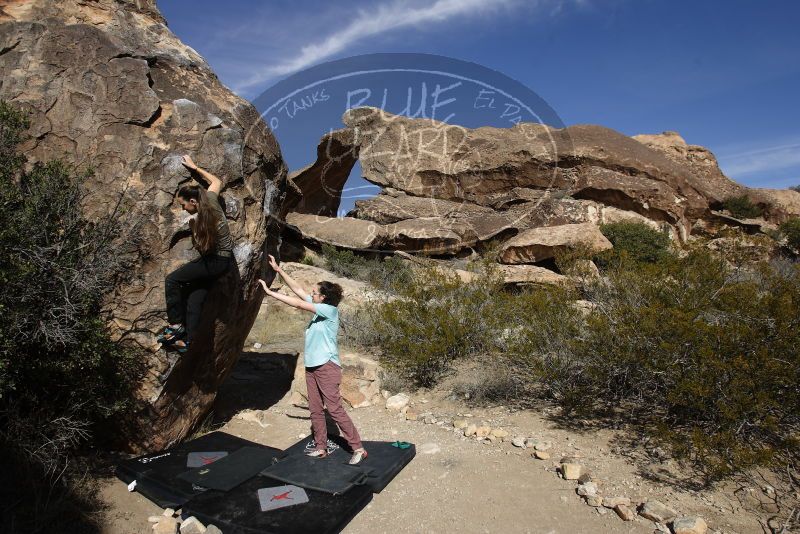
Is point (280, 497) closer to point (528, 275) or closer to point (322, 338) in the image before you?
point (322, 338)

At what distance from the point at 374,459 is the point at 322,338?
1.07 metres

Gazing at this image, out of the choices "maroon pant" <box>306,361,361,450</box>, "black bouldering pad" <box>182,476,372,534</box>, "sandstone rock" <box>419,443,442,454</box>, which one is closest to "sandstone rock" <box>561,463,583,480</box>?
"sandstone rock" <box>419,443,442,454</box>

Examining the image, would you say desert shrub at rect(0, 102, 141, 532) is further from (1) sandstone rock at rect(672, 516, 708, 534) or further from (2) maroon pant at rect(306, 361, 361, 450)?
(1) sandstone rock at rect(672, 516, 708, 534)

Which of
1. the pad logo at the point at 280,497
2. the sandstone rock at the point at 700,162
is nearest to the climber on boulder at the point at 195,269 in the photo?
the pad logo at the point at 280,497

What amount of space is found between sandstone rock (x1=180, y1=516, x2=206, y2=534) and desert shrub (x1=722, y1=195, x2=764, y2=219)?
72.9 ft

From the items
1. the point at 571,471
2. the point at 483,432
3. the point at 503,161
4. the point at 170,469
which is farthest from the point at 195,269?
the point at 503,161

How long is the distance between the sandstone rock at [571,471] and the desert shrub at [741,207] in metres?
20.1

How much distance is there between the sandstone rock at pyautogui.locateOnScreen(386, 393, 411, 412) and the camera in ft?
19.1

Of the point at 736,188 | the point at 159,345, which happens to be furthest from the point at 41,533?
the point at 736,188

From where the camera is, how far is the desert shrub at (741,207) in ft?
66.2

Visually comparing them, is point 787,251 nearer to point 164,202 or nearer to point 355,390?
point 355,390

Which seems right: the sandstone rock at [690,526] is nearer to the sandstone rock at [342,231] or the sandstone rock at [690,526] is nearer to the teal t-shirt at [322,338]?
the teal t-shirt at [322,338]

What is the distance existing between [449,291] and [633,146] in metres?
14.7

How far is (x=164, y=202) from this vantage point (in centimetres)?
400
